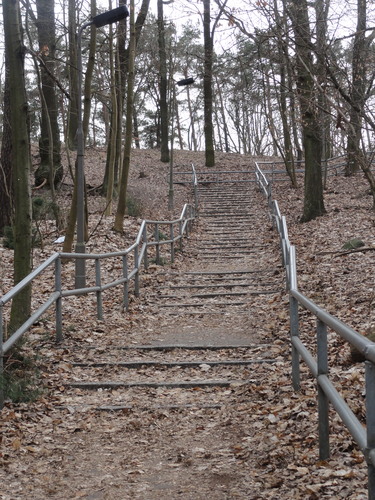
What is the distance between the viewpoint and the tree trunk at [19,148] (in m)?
6.63

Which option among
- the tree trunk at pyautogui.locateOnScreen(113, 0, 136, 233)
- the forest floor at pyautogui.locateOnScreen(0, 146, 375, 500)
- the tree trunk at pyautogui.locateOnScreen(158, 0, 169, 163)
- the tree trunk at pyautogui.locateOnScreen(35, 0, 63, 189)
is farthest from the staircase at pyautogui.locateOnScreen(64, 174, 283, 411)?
the tree trunk at pyautogui.locateOnScreen(158, 0, 169, 163)

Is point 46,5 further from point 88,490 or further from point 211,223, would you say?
point 88,490

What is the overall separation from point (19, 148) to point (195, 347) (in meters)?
3.20

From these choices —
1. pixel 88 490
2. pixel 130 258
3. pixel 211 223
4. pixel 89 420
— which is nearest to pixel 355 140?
pixel 130 258

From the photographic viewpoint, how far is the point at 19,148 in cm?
679

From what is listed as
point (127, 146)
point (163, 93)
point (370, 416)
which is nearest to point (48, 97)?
point (127, 146)

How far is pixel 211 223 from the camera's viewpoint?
20312 millimetres

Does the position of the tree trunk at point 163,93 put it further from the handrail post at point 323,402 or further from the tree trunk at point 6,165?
the handrail post at point 323,402

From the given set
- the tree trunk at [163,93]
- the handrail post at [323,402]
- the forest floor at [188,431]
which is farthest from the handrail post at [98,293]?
the tree trunk at [163,93]

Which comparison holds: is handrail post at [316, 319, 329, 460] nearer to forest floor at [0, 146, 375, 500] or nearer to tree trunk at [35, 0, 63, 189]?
forest floor at [0, 146, 375, 500]

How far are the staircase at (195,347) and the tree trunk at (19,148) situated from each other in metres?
0.97

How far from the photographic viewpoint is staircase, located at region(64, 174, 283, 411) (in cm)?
597

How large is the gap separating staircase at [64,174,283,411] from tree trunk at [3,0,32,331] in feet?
3.18

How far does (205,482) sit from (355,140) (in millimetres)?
8067
